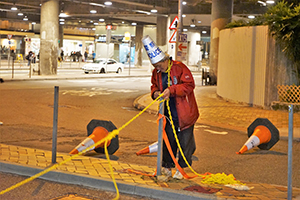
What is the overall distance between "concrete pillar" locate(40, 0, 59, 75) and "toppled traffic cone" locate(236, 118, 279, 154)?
24259 mm

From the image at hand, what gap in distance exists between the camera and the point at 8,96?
17.2m

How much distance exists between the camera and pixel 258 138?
8562mm

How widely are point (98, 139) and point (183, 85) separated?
7.64 feet

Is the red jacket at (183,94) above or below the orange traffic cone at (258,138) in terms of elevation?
above

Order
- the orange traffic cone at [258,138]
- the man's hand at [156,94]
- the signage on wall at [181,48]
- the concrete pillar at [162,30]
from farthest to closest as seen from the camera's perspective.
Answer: the concrete pillar at [162,30], the signage on wall at [181,48], the orange traffic cone at [258,138], the man's hand at [156,94]

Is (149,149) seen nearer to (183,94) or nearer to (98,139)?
(98,139)

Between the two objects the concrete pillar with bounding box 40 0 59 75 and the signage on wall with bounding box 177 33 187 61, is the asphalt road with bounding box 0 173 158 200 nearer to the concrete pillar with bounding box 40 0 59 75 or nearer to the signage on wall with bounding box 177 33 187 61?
the signage on wall with bounding box 177 33 187 61

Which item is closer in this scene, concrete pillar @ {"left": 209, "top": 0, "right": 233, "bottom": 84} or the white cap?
the white cap

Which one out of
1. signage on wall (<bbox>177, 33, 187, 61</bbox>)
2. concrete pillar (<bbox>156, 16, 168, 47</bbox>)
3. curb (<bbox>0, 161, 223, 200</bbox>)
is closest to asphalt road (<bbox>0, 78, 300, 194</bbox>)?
curb (<bbox>0, 161, 223, 200</bbox>)

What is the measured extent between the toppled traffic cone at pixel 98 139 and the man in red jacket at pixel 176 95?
1559 millimetres

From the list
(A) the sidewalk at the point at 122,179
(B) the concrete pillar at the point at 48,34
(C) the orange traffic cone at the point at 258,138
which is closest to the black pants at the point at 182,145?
(A) the sidewalk at the point at 122,179

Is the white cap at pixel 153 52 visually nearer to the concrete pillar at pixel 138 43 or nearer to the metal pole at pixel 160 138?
the metal pole at pixel 160 138

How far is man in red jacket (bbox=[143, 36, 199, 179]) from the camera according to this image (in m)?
5.74

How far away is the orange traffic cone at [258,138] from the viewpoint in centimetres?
850
